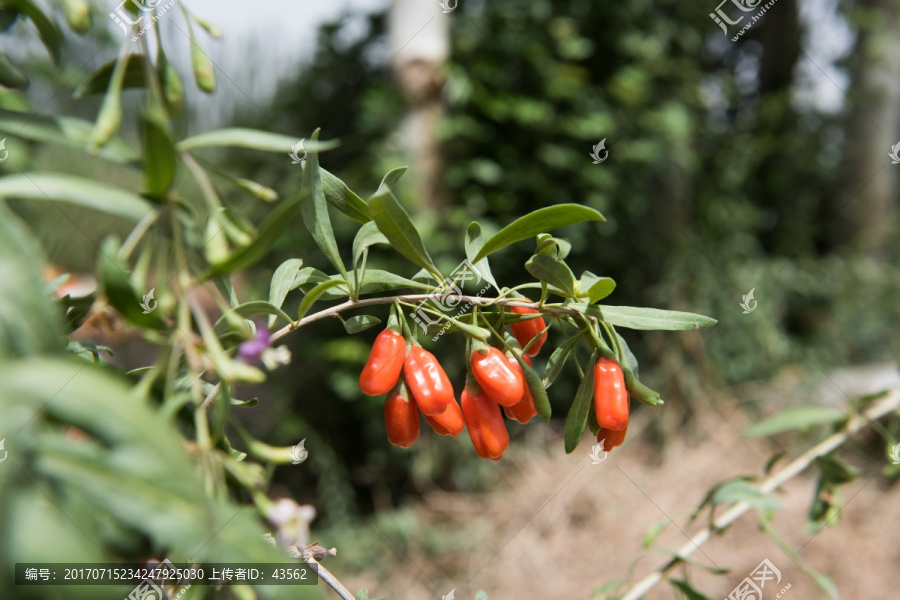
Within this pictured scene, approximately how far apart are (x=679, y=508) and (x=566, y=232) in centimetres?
96

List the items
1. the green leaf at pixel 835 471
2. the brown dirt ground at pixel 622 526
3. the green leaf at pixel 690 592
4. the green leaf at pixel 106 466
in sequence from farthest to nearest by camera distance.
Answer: the brown dirt ground at pixel 622 526 → the green leaf at pixel 835 471 → the green leaf at pixel 690 592 → the green leaf at pixel 106 466

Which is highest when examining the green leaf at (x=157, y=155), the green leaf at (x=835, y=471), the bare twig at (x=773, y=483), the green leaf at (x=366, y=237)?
the green leaf at (x=157, y=155)

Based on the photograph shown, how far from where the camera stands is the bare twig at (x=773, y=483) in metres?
0.71

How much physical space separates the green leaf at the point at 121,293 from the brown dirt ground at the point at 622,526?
1.74 m

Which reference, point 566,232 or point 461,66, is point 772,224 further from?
point 461,66

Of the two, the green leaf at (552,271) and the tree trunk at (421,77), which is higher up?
the green leaf at (552,271)

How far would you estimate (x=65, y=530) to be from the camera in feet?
0.64

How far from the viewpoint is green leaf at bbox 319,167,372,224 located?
477 mm

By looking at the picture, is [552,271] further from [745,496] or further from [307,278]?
[745,496]

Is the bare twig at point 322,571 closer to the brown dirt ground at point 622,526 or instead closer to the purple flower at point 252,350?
the purple flower at point 252,350

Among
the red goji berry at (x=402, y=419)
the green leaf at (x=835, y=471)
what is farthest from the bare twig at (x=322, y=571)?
the green leaf at (x=835, y=471)

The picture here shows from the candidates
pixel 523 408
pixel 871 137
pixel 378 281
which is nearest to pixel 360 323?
pixel 378 281

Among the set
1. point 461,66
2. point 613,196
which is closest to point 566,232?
point 613,196

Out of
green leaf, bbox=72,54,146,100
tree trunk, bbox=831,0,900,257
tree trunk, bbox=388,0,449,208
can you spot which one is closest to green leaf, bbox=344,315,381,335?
green leaf, bbox=72,54,146,100
